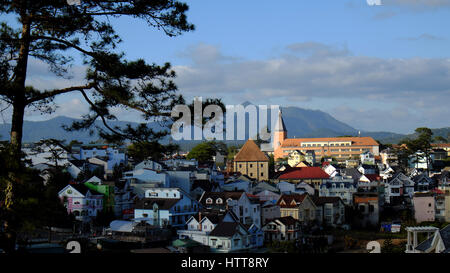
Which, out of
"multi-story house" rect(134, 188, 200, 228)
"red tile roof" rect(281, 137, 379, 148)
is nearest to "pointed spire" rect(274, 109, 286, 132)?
"red tile roof" rect(281, 137, 379, 148)

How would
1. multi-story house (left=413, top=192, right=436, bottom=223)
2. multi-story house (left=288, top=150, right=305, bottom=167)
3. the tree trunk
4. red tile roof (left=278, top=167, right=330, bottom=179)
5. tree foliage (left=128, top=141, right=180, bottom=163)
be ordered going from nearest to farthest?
the tree trunk < tree foliage (left=128, top=141, right=180, bottom=163) < multi-story house (left=413, top=192, right=436, bottom=223) < red tile roof (left=278, top=167, right=330, bottom=179) < multi-story house (left=288, top=150, right=305, bottom=167)

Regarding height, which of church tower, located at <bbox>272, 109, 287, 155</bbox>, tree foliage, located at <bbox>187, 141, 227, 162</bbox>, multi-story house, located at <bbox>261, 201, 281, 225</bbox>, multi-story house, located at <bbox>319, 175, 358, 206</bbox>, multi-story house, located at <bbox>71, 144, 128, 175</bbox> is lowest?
multi-story house, located at <bbox>261, 201, 281, 225</bbox>

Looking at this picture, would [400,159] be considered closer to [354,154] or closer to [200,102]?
[354,154]

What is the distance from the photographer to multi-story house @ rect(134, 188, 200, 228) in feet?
92.0

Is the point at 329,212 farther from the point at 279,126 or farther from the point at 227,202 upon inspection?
the point at 279,126

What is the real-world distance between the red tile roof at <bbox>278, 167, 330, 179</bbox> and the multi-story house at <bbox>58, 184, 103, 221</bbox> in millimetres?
22101

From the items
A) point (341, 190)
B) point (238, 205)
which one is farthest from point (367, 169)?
point (238, 205)

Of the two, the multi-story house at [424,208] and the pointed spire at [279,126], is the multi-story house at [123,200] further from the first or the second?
the pointed spire at [279,126]

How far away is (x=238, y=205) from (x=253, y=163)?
2143cm

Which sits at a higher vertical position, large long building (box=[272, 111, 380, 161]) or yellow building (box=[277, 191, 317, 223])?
large long building (box=[272, 111, 380, 161])

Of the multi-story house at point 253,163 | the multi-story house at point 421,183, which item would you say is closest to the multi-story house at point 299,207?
the multi-story house at point 421,183

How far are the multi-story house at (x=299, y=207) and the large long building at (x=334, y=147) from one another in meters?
55.2

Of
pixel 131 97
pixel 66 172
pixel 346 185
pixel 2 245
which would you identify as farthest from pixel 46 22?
pixel 346 185

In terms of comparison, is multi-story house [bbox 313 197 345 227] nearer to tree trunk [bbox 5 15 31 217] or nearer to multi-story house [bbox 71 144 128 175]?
multi-story house [bbox 71 144 128 175]
